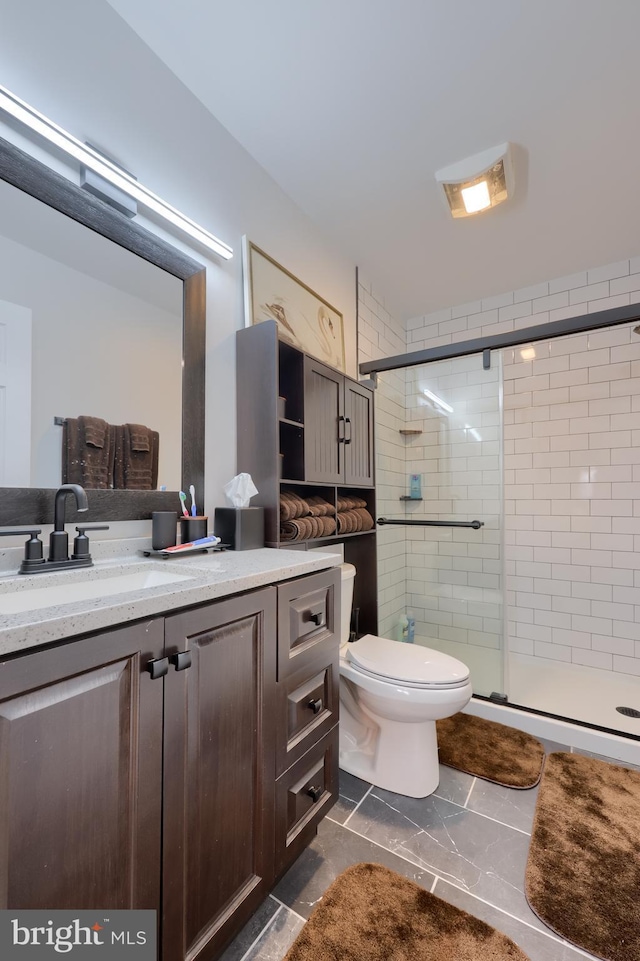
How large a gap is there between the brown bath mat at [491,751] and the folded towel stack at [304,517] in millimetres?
1163

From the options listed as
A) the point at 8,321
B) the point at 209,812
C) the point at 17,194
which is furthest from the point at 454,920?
the point at 17,194

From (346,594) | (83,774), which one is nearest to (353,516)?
(346,594)

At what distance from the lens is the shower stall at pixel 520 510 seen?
2422 millimetres

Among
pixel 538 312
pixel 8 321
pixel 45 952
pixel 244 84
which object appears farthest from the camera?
pixel 538 312

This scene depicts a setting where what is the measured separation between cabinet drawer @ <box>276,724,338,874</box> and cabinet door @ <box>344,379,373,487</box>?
1148mm

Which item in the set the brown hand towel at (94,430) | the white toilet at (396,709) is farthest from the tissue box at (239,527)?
the white toilet at (396,709)

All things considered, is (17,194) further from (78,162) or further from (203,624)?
(203,624)

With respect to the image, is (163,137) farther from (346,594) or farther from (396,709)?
(396,709)

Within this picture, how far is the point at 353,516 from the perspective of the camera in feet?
6.95

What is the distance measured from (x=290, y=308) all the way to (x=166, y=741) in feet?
5.92

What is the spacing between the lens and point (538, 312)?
9.40 feet

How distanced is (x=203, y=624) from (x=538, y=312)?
10.1 feet

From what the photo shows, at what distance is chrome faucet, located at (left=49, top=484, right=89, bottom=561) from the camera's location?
1.04m

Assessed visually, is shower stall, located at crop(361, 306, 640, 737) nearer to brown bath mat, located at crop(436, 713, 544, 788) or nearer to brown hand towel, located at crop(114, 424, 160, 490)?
brown bath mat, located at crop(436, 713, 544, 788)
